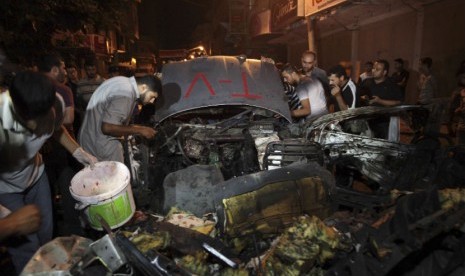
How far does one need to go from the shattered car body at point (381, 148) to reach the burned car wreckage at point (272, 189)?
1 centimetres

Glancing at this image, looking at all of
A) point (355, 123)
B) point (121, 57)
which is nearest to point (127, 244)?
point (355, 123)

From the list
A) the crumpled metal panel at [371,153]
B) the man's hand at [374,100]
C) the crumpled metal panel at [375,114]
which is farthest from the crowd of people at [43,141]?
the man's hand at [374,100]

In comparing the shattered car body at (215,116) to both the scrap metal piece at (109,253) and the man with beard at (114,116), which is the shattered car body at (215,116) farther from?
the scrap metal piece at (109,253)

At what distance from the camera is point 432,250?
2.16 m

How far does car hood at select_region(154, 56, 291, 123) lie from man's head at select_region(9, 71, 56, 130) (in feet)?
6.27

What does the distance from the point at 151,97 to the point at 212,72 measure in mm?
1309

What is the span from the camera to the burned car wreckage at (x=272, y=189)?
1767 millimetres

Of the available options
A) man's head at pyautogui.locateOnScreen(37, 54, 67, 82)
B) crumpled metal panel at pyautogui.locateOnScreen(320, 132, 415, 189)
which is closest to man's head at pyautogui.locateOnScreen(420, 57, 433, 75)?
crumpled metal panel at pyautogui.locateOnScreen(320, 132, 415, 189)

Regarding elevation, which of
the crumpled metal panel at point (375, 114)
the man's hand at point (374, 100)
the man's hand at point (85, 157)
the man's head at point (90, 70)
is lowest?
the man's hand at point (85, 157)

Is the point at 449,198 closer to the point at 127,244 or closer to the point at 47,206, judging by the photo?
the point at 127,244

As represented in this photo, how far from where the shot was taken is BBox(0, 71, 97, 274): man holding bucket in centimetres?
200

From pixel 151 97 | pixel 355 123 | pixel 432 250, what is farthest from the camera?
pixel 355 123

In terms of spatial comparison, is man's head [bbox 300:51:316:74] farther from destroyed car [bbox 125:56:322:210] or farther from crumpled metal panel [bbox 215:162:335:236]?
crumpled metal panel [bbox 215:162:335:236]

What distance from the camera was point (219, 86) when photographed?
429 cm
